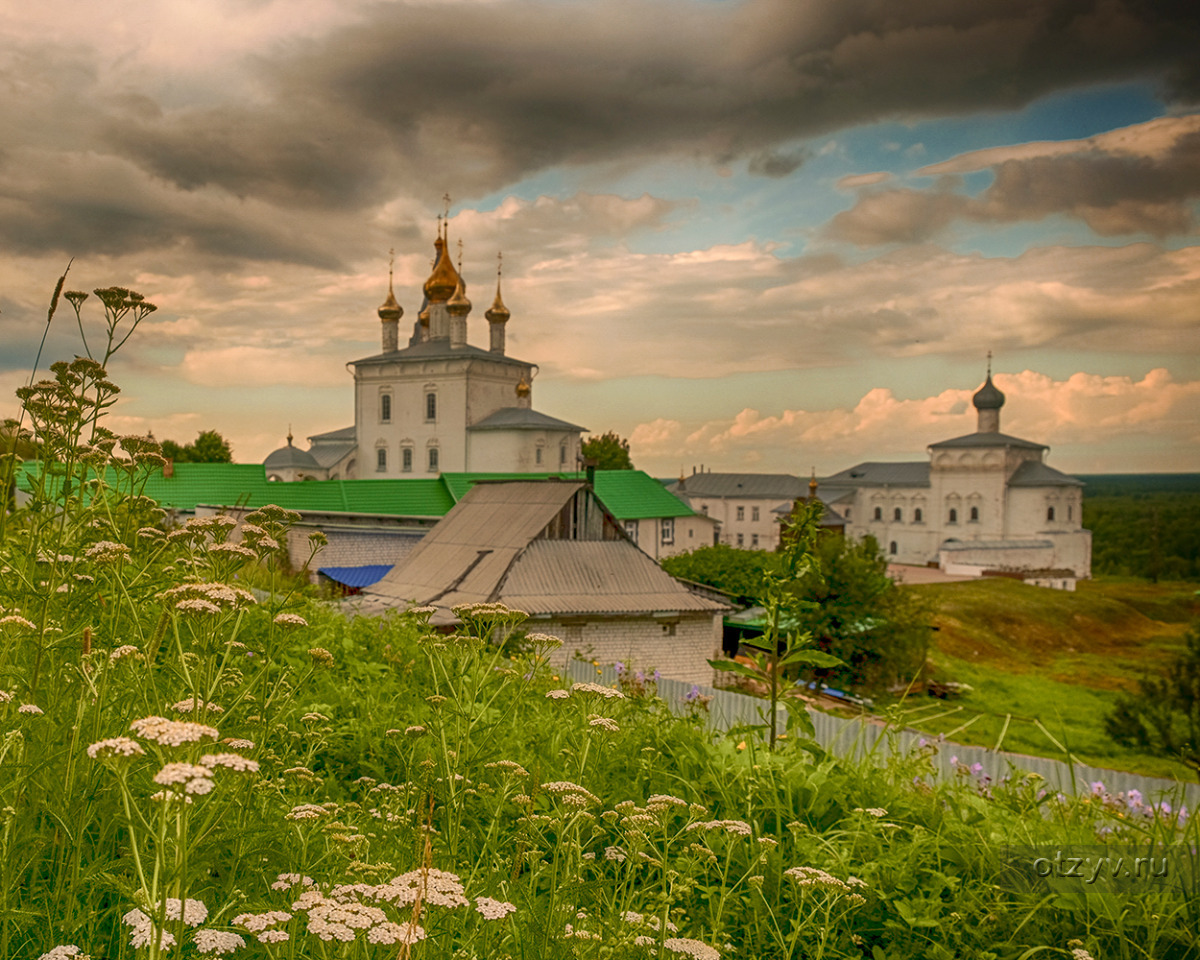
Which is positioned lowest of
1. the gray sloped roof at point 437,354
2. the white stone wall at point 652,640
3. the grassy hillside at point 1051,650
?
the grassy hillside at point 1051,650

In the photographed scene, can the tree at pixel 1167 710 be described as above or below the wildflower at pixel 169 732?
below

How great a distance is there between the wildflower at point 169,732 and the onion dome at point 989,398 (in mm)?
102703

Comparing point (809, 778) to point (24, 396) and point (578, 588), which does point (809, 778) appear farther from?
point (578, 588)

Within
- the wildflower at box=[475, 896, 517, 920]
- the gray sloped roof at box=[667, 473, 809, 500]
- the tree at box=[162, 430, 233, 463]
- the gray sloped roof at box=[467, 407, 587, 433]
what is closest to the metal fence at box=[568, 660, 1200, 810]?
the wildflower at box=[475, 896, 517, 920]

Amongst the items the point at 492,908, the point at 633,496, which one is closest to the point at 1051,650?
the point at 633,496

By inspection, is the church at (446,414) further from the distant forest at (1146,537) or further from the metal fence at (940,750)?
the distant forest at (1146,537)

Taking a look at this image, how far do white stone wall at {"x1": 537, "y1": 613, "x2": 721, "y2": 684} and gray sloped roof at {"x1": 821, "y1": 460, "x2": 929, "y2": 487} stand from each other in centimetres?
7649

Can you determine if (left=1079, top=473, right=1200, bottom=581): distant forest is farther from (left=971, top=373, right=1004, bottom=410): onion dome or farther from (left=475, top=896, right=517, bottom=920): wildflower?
(left=475, top=896, right=517, bottom=920): wildflower

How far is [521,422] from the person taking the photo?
56469mm

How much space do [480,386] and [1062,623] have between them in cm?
4328

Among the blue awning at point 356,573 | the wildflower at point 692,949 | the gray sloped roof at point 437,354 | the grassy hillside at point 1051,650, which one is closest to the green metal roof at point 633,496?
the gray sloped roof at point 437,354

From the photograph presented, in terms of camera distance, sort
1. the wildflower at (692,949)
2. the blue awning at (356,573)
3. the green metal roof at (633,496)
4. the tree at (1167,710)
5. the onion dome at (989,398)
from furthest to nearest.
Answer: the onion dome at (989,398), the green metal roof at (633,496), the blue awning at (356,573), the tree at (1167,710), the wildflower at (692,949)

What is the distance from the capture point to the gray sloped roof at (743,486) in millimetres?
89375

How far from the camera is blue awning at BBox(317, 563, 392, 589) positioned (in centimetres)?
2953
